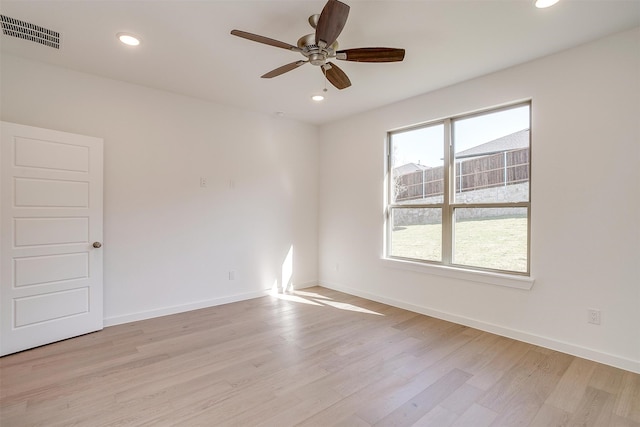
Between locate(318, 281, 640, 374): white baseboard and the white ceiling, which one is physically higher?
the white ceiling

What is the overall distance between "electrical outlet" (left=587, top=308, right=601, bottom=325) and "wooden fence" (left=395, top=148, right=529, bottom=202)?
128 cm

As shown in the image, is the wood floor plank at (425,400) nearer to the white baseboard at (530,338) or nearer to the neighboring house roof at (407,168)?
the white baseboard at (530,338)

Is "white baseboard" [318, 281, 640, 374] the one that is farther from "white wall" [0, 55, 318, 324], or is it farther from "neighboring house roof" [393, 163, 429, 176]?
"white wall" [0, 55, 318, 324]

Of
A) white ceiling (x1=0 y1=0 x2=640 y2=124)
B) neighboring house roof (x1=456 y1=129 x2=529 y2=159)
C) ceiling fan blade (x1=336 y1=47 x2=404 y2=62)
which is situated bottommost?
neighboring house roof (x1=456 y1=129 x2=529 y2=159)

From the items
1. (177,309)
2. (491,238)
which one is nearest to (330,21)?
(491,238)

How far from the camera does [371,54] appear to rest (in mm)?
2223

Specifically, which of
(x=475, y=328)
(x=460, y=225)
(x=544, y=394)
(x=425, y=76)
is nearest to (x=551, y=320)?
(x=475, y=328)

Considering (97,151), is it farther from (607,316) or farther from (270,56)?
(607,316)

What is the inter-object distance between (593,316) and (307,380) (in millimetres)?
2489

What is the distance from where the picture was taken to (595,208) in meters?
2.60

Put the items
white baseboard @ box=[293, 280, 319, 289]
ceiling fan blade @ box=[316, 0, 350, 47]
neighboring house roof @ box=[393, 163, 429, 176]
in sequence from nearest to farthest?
ceiling fan blade @ box=[316, 0, 350, 47] < neighboring house roof @ box=[393, 163, 429, 176] < white baseboard @ box=[293, 280, 319, 289]

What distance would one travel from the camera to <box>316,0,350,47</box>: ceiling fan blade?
172 cm

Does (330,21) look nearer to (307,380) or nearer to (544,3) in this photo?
(544,3)

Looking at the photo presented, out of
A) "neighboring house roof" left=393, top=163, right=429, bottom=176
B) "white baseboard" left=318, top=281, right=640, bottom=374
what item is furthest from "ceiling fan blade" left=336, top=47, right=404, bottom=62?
"white baseboard" left=318, top=281, right=640, bottom=374
